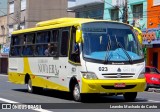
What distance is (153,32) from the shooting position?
34219 mm

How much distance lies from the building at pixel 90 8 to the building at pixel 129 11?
102cm

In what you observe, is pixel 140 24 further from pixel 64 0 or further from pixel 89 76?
pixel 64 0

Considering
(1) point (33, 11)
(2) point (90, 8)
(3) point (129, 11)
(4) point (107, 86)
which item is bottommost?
(4) point (107, 86)

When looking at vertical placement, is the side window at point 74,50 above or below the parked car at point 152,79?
above

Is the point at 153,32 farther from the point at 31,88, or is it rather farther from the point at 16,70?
the point at 31,88

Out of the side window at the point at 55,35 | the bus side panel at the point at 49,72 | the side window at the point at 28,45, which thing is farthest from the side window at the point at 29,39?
the side window at the point at 55,35

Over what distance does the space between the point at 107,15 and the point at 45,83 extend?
866 inches

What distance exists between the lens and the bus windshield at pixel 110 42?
1669 cm

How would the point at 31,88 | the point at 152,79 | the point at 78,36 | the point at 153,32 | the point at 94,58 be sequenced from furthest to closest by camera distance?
Result: the point at 153,32 → the point at 152,79 → the point at 31,88 → the point at 78,36 → the point at 94,58

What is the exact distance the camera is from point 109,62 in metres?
16.5

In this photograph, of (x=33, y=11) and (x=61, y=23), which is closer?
(x=61, y=23)

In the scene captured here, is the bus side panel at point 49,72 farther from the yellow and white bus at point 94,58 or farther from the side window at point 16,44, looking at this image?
the side window at point 16,44

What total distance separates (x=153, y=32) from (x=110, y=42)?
58.5ft

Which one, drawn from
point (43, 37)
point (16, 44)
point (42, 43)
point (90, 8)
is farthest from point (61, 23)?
point (90, 8)
